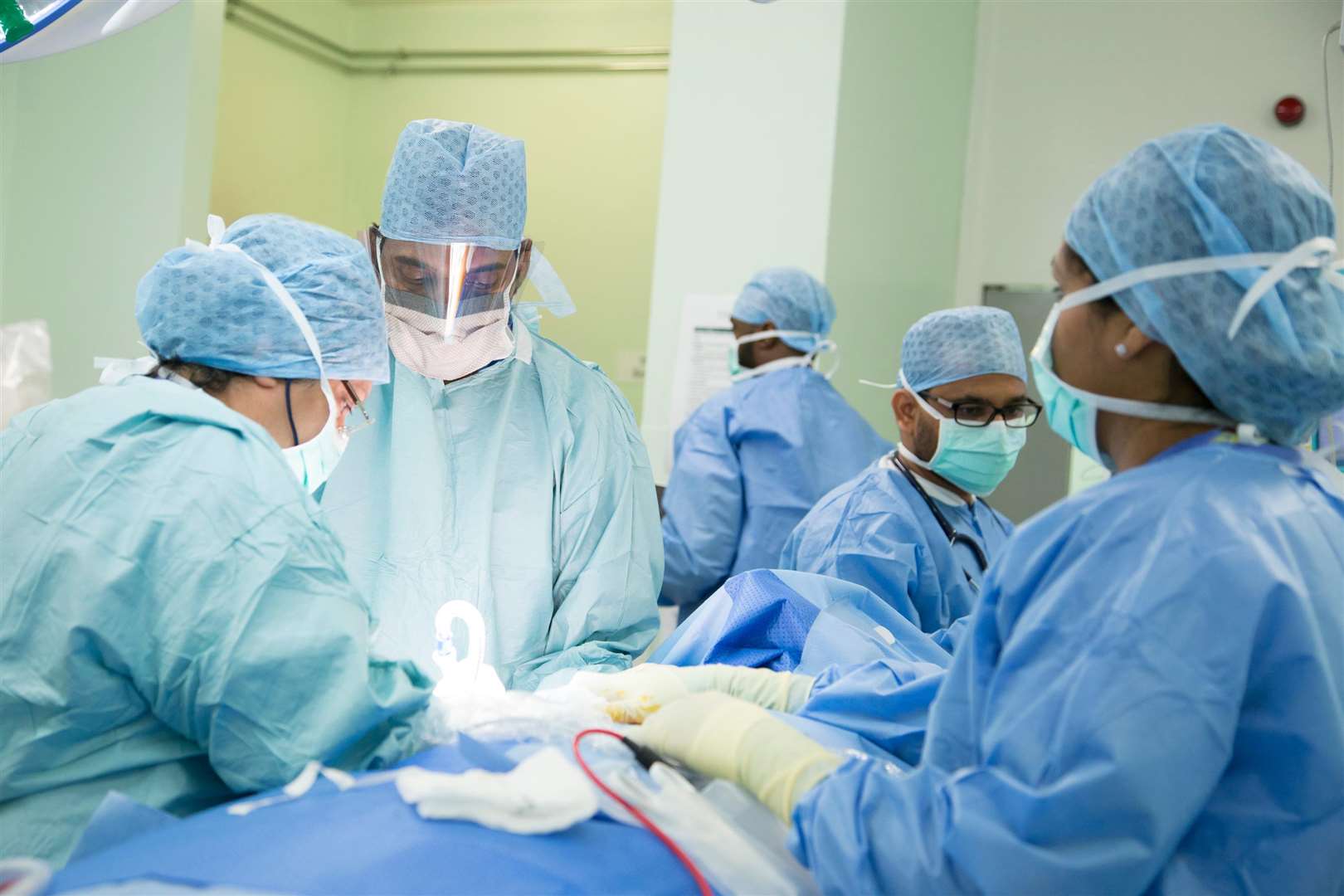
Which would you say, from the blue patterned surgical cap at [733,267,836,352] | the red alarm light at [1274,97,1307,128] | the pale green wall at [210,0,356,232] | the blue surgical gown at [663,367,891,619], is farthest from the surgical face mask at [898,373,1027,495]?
the pale green wall at [210,0,356,232]

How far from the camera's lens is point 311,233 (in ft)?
5.30

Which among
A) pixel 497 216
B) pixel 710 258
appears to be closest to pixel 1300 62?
pixel 710 258

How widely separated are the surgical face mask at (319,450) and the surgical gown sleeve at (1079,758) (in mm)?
869

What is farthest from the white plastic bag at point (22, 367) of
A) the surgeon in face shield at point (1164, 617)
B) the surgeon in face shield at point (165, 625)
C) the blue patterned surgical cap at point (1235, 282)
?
the blue patterned surgical cap at point (1235, 282)

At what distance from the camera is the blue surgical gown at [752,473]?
3.32 m

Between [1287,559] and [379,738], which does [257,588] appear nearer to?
[379,738]

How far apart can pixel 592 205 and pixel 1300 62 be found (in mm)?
3086

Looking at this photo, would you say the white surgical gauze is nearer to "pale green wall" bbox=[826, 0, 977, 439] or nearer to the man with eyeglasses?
the man with eyeglasses

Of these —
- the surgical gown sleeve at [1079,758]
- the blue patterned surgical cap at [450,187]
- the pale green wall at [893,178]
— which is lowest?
the surgical gown sleeve at [1079,758]

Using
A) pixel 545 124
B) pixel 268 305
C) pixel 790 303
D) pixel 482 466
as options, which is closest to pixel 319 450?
pixel 268 305

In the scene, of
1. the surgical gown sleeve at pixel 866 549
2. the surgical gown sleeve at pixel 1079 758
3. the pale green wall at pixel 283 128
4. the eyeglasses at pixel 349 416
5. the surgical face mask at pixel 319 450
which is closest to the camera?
the surgical gown sleeve at pixel 1079 758

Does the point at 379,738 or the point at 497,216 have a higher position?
the point at 497,216

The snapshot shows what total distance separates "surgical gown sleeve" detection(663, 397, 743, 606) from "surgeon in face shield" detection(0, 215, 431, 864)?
6.54ft

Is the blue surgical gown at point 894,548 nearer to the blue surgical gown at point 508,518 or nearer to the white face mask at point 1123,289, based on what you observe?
the blue surgical gown at point 508,518
